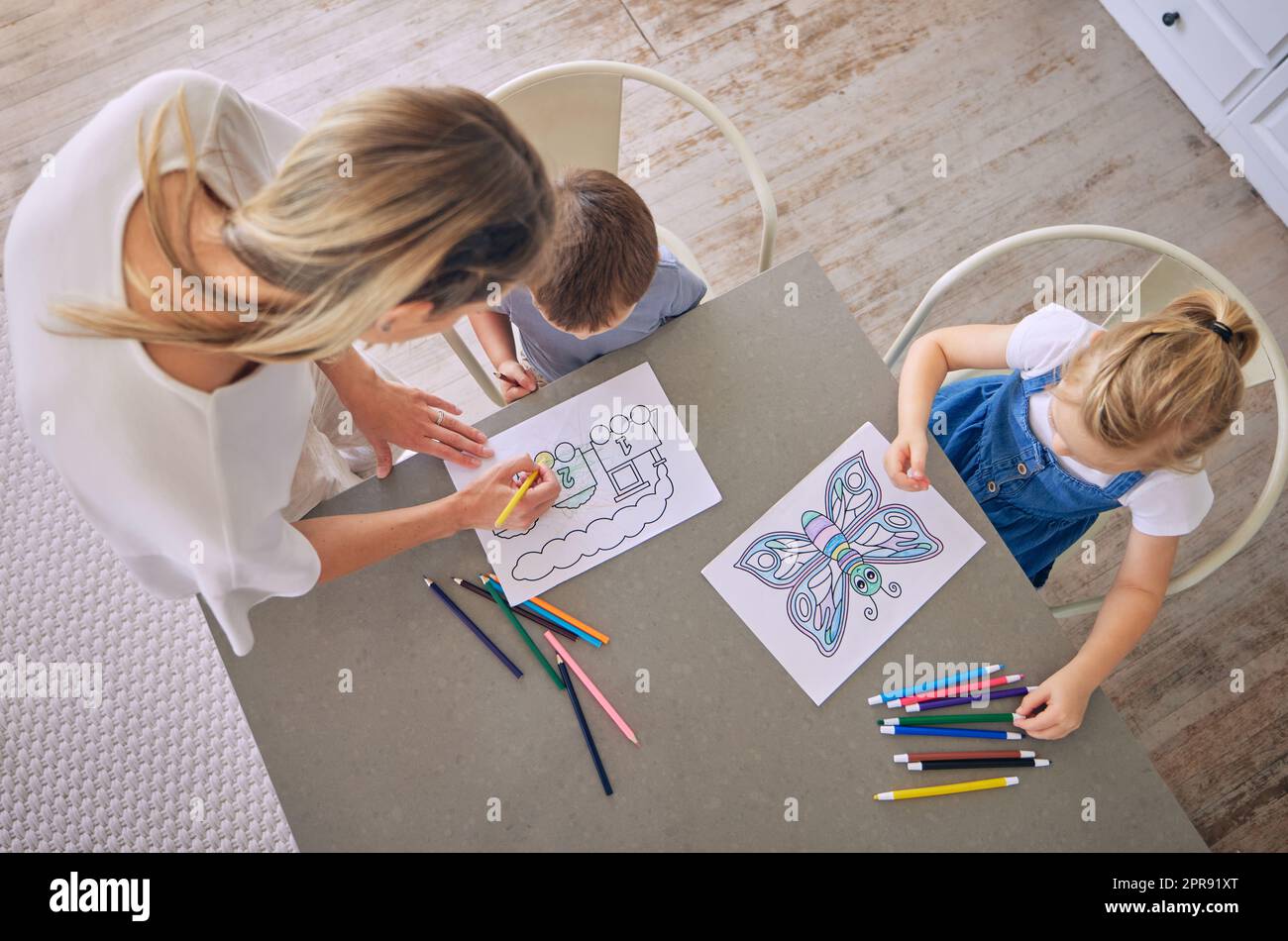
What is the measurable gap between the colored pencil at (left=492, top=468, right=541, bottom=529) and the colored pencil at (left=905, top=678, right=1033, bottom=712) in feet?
1.65

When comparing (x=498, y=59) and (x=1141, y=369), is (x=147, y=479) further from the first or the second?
(x=498, y=59)

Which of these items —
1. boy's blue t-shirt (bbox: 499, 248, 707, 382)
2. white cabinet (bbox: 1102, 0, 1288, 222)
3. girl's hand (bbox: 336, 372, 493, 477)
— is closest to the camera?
girl's hand (bbox: 336, 372, 493, 477)

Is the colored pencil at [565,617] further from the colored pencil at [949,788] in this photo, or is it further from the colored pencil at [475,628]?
the colored pencil at [949,788]

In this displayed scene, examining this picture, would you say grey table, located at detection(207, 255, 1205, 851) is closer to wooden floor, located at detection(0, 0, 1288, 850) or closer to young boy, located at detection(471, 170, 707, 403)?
young boy, located at detection(471, 170, 707, 403)

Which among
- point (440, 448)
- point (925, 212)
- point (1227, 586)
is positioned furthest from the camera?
point (925, 212)

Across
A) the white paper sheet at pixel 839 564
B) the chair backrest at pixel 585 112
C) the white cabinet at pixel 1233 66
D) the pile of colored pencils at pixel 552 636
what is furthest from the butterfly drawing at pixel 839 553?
the white cabinet at pixel 1233 66

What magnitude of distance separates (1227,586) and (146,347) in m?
1.97

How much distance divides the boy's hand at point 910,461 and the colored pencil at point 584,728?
45cm

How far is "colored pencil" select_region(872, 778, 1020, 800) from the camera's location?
97cm

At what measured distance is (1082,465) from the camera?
3.76 feet

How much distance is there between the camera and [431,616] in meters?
Result: 1.02

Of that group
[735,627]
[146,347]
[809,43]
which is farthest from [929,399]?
[809,43]

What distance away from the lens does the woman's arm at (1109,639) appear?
968mm

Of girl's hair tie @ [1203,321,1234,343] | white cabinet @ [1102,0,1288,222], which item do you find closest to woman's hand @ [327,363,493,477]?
girl's hair tie @ [1203,321,1234,343]
